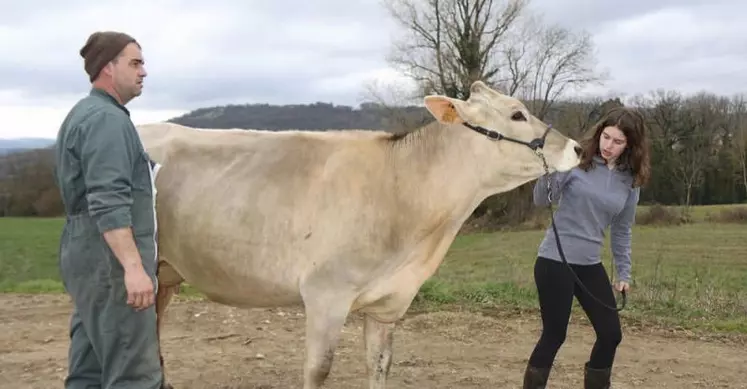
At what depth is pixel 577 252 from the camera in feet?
16.0

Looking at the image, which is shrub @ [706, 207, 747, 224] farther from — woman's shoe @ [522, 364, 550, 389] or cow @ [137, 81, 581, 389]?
cow @ [137, 81, 581, 389]

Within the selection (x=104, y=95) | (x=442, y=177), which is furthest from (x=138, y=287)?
(x=442, y=177)

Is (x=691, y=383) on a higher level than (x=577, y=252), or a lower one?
lower

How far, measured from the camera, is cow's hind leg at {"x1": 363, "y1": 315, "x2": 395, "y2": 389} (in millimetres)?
4992

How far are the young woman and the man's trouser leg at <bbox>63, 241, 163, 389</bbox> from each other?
8.78 feet

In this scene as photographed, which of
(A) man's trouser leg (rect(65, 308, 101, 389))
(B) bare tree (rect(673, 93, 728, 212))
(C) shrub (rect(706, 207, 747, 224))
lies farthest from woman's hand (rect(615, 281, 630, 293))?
(B) bare tree (rect(673, 93, 728, 212))

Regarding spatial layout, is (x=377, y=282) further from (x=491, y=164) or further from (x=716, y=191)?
(x=716, y=191)

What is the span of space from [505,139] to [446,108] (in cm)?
41

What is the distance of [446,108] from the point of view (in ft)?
15.0

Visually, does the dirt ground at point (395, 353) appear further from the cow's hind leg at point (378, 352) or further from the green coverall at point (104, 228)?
the green coverall at point (104, 228)

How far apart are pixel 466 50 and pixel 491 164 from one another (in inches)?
1271

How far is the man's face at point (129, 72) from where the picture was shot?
10.7 ft

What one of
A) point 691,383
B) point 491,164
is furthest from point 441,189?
point 691,383

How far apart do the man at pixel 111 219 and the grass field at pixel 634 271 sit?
571 cm
